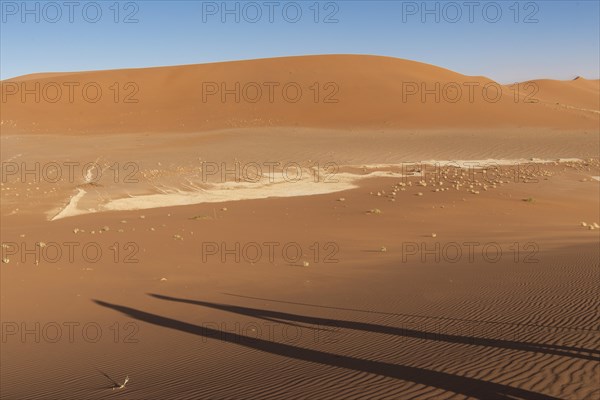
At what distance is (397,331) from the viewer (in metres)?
8.36

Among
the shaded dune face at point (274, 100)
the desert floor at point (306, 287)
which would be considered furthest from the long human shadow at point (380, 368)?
the shaded dune face at point (274, 100)

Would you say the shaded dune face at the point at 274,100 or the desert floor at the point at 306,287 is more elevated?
the shaded dune face at the point at 274,100

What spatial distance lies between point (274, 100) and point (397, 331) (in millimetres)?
53324

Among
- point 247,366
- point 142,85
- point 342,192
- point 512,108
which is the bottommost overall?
point 247,366

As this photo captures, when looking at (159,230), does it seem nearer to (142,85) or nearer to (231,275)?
(231,275)

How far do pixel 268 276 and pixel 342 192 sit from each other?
12.1 m

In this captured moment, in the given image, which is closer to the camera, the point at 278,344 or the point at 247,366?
the point at 247,366

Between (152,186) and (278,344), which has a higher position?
(152,186)

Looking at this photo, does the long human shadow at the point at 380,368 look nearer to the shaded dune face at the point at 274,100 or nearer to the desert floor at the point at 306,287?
the desert floor at the point at 306,287

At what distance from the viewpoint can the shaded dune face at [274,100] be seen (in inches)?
2158

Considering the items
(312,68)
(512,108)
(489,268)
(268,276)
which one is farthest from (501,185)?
(312,68)

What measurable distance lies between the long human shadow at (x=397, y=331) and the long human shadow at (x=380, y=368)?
3.32ft

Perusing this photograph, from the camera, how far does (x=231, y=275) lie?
13.2 metres

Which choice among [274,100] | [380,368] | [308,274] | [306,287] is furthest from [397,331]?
[274,100]
